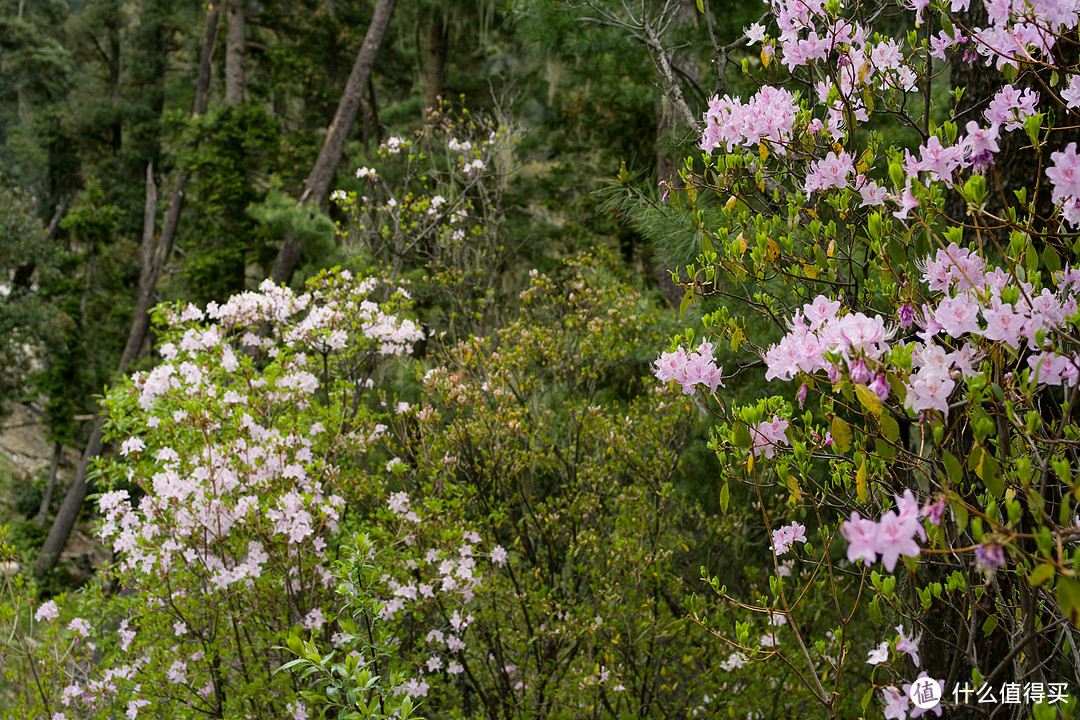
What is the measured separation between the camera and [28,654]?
252 cm

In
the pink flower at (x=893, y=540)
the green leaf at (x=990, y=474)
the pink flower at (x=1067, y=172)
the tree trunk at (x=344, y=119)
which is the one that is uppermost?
the tree trunk at (x=344, y=119)

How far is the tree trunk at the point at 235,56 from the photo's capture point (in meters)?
9.92

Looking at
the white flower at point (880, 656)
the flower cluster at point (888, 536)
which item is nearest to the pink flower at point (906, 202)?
the flower cluster at point (888, 536)

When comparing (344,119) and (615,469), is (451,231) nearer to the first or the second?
(344,119)

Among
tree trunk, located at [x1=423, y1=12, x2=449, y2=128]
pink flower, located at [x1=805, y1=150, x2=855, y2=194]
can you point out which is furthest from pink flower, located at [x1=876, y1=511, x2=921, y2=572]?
tree trunk, located at [x1=423, y1=12, x2=449, y2=128]

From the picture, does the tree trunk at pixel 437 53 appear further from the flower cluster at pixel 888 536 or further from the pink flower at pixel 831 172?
the flower cluster at pixel 888 536

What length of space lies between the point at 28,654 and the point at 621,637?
8.16 ft

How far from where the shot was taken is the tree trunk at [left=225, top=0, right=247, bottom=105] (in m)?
9.92

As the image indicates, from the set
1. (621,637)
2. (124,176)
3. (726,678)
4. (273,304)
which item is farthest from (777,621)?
(124,176)

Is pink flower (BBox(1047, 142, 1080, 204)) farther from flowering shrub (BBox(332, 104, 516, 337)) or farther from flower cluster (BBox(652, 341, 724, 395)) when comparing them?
flowering shrub (BBox(332, 104, 516, 337))

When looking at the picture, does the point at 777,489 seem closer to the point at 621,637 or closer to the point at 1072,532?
the point at 621,637

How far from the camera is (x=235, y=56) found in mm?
9922

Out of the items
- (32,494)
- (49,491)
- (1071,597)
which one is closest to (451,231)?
(1071,597)

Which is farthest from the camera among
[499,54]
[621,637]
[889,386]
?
[499,54]
